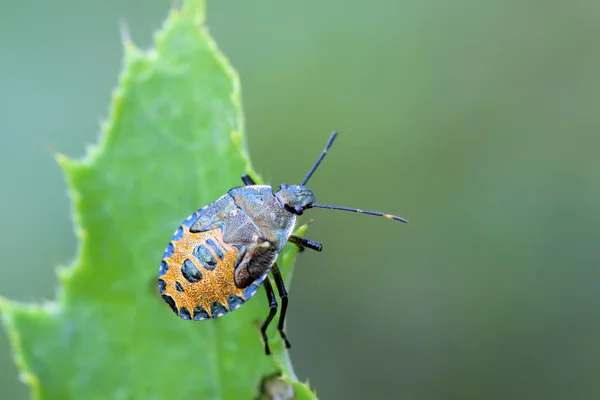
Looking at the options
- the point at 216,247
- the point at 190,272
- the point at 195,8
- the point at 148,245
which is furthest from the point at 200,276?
the point at 195,8

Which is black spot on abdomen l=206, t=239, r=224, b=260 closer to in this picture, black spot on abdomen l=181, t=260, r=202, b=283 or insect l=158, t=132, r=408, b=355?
insect l=158, t=132, r=408, b=355

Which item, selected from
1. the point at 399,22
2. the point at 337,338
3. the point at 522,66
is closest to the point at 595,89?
the point at 522,66

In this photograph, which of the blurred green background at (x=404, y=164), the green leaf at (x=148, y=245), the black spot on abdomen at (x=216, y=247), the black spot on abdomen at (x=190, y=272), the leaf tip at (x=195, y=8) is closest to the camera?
the green leaf at (x=148, y=245)

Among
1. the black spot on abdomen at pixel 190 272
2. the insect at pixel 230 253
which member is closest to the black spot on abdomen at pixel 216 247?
the insect at pixel 230 253

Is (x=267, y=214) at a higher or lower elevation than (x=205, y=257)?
higher

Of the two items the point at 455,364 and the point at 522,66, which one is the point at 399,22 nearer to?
the point at 522,66

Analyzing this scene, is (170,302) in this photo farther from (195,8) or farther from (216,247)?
(195,8)

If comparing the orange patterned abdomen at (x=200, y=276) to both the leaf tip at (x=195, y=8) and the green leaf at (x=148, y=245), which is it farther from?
the leaf tip at (x=195, y=8)
